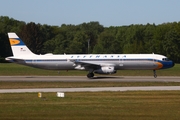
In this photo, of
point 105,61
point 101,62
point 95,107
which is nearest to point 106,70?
point 105,61

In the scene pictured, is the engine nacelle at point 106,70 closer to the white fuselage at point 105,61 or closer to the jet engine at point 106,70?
the jet engine at point 106,70

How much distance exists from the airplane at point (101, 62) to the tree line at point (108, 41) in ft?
242

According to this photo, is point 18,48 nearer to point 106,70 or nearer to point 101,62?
point 101,62

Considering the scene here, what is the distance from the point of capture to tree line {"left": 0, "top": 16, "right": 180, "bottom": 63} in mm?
129500

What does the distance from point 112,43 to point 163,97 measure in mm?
117288

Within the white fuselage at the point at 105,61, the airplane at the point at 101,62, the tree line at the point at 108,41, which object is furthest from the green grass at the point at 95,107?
the tree line at the point at 108,41

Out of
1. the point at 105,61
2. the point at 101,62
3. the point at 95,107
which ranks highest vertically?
the point at 105,61

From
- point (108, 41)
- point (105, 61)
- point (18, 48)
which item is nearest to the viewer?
point (105, 61)

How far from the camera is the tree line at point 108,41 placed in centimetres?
12950

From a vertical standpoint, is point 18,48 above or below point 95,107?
above

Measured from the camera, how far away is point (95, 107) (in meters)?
23.7

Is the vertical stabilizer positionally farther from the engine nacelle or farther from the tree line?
the tree line

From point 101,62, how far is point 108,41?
Answer: 91.9 m

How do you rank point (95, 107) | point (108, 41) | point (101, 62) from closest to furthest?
point (95, 107) → point (101, 62) → point (108, 41)
